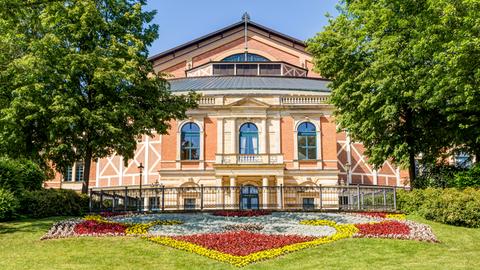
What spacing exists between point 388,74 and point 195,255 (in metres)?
12.7

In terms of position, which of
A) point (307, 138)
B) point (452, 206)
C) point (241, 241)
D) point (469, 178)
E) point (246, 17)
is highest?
point (246, 17)

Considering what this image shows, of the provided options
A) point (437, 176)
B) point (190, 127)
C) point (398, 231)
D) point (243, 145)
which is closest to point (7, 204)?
point (398, 231)

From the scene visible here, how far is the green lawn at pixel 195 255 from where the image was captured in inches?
439

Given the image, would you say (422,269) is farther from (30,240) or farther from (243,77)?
(243,77)

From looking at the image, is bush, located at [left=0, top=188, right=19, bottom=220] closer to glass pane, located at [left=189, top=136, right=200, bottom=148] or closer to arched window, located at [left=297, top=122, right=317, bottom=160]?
glass pane, located at [left=189, top=136, right=200, bottom=148]

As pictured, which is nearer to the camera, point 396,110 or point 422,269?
point 422,269

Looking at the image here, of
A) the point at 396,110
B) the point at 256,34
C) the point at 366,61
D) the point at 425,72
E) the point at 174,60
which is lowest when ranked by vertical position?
the point at 396,110

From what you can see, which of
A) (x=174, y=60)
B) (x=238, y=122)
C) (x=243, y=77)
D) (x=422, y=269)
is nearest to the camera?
(x=422, y=269)

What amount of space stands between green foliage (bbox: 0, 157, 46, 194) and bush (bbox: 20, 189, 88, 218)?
58 centimetres

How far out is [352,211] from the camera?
2177cm

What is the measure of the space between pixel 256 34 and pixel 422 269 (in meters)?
47.0

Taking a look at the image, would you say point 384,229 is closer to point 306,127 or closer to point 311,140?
point 311,140

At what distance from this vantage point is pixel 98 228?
15.4 meters

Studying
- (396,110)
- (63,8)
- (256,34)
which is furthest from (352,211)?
(256,34)
